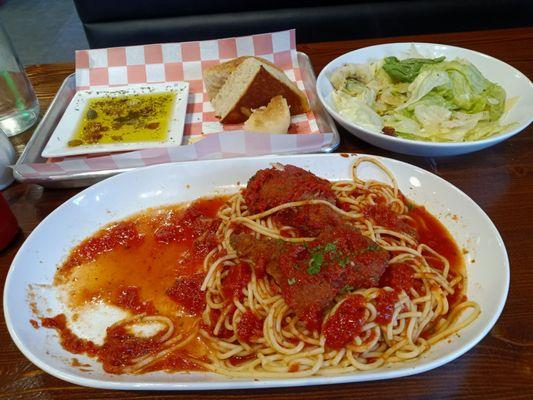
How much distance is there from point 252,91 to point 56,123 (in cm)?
141

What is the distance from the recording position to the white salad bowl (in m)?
2.40

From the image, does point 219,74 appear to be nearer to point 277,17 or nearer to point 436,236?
point 277,17

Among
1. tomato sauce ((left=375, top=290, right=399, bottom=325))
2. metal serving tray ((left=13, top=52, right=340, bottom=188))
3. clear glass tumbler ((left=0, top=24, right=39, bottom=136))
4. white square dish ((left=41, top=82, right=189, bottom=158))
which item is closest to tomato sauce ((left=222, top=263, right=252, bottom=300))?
tomato sauce ((left=375, top=290, right=399, bottom=325))

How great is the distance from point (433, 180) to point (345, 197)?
46 cm

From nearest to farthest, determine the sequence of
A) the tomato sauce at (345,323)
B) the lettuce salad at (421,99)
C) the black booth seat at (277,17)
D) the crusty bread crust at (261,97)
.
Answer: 1. the tomato sauce at (345,323)
2. the lettuce salad at (421,99)
3. the crusty bread crust at (261,97)
4. the black booth seat at (277,17)

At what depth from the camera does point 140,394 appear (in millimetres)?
1527

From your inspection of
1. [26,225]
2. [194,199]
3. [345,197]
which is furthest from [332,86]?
[26,225]

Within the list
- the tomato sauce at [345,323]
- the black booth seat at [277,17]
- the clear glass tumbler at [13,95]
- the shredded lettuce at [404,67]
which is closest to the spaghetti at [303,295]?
the tomato sauce at [345,323]

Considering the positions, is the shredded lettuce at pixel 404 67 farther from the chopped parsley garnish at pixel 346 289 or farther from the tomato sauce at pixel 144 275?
the chopped parsley garnish at pixel 346 289

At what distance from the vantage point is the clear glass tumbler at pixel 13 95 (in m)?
2.83

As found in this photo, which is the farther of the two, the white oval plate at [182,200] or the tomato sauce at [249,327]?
the tomato sauce at [249,327]

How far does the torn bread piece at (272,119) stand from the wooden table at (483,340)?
1.35ft

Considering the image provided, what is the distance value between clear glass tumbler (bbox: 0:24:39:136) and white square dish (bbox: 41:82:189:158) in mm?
257

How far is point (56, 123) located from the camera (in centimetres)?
302
